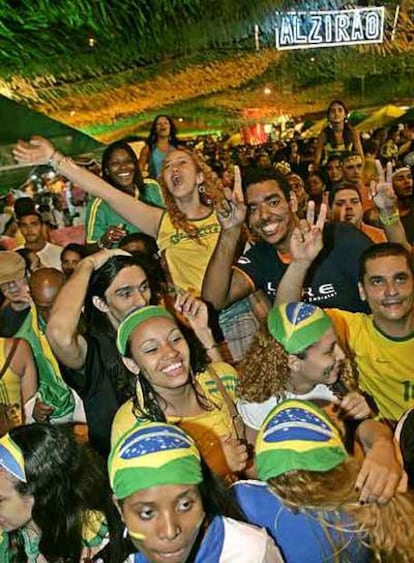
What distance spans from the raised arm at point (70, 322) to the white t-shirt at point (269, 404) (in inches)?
16.7

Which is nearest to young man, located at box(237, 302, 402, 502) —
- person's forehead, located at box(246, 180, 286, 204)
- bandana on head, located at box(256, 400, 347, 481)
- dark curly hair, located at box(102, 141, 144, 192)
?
bandana on head, located at box(256, 400, 347, 481)

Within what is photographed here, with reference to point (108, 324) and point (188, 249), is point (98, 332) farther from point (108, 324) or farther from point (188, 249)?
point (188, 249)

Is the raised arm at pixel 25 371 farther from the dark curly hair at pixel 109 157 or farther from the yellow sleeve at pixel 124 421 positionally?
the dark curly hair at pixel 109 157

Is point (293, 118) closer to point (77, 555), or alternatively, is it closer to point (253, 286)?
point (253, 286)

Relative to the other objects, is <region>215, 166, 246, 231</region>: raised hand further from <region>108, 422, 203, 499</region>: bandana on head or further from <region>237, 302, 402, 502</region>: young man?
<region>108, 422, 203, 499</region>: bandana on head

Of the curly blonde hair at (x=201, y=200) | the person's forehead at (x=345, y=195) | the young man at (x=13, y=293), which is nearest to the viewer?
the curly blonde hair at (x=201, y=200)

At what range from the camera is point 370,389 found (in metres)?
2.04

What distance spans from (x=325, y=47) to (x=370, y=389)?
206 cm

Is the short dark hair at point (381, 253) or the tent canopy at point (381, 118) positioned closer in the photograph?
the short dark hair at point (381, 253)

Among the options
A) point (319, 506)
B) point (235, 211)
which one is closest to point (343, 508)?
point (319, 506)

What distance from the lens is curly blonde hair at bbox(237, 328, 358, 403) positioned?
175cm

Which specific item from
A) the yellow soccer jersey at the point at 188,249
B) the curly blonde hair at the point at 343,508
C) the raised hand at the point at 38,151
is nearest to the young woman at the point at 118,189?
the yellow soccer jersey at the point at 188,249

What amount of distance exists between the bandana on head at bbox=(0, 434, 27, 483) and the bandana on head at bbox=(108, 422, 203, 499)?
0.24 metres

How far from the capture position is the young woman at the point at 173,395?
5.40ft
